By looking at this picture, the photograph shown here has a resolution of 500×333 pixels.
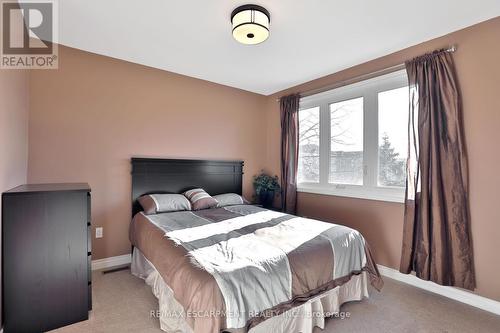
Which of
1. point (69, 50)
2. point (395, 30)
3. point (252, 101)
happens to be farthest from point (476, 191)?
point (69, 50)

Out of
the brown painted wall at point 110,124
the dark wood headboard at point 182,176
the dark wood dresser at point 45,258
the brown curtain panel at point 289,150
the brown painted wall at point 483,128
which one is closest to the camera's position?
the dark wood dresser at point 45,258

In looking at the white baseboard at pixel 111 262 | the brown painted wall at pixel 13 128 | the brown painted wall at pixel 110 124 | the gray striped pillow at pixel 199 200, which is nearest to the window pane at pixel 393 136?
the gray striped pillow at pixel 199 200

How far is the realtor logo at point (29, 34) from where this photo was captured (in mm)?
1878

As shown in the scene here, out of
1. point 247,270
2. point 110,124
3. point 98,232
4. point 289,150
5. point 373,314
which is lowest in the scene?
point 373,314

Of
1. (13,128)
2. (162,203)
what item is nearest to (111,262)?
(162,203)

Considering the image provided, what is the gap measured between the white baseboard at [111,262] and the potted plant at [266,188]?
2060 mm

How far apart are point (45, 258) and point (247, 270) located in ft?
5.07

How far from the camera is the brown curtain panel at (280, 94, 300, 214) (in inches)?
152

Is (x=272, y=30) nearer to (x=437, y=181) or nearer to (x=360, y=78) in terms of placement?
(x=360, y=78)

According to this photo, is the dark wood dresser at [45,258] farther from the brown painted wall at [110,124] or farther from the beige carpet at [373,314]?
the brown painted wall at [110,124]

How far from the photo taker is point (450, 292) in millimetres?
2350

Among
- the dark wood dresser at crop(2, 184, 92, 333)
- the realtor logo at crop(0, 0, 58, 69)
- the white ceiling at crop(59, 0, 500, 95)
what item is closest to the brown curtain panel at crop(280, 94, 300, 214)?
the white ceiling at crop(59, 0, 500, 95)

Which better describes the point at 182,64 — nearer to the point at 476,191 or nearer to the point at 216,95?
the point at 216,95

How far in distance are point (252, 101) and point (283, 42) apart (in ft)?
5.87
